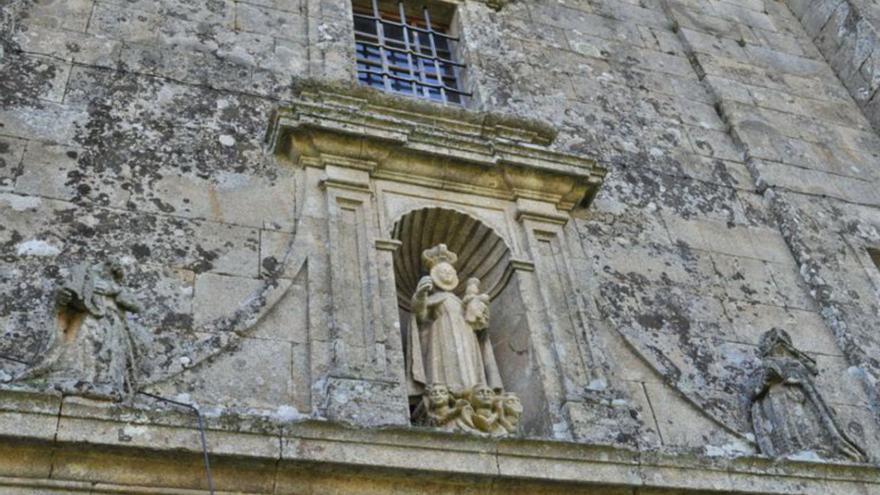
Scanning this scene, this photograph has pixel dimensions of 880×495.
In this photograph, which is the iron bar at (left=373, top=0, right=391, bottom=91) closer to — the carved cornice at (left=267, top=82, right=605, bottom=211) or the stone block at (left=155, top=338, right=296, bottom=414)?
the carved cornice at (left=267, top=82, right=605, bottom=211)

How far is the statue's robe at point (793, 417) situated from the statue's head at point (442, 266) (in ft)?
6.62

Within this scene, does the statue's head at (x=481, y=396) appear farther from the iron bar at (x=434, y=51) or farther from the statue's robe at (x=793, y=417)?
the iron bar at (x=434, y=51)

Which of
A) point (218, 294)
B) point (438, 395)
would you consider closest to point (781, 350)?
point (438, 395)

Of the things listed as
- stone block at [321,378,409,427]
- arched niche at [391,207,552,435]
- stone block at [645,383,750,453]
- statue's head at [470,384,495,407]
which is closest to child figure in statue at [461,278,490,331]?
arched niche at [391,207,552,435]

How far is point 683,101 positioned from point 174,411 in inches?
230

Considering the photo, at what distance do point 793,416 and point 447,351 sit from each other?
2129 millimetres

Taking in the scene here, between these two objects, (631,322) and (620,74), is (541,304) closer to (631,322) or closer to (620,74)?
(631,322)

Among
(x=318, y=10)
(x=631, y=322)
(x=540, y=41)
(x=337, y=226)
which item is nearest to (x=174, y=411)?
(x=337, y=226)

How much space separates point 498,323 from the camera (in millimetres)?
6645

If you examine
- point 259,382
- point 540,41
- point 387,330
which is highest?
point 540,41

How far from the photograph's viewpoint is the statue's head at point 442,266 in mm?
6379

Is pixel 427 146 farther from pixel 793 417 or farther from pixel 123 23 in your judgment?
pixel 793 417

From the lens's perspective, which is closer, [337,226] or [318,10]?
[337,226]

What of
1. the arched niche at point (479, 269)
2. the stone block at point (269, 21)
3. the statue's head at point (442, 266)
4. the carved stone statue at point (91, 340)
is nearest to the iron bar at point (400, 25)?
the stone block at point (269, 21)
